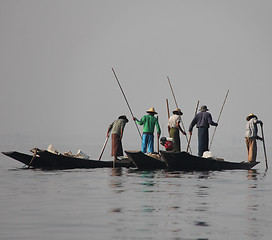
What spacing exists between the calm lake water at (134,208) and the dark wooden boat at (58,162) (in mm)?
4883

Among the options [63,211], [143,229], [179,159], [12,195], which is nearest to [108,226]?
[143,229]

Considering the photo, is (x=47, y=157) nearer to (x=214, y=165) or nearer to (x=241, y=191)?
(x=214, y=165)

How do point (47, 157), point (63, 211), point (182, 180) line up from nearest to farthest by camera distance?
point (63, 211)
point (182, 180)
point (47, 157)

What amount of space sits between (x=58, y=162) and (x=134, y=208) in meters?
13.6

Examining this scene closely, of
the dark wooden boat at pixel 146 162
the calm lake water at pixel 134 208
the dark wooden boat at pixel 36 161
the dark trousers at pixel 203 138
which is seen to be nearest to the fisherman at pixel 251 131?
the dark trousers at pixel 203 138

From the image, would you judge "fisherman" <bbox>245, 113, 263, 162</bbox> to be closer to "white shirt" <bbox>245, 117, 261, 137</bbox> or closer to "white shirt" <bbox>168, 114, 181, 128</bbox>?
"white shirt" <bbox>245, 117, 261, 137</bbox>

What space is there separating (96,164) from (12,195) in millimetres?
11189

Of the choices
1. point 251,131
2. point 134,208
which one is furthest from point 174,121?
point 134,208

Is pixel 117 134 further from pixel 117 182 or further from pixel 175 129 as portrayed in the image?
pixel 117 182

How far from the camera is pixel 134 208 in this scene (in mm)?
13156

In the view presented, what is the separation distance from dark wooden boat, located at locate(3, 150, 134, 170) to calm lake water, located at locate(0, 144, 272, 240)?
16.0ft

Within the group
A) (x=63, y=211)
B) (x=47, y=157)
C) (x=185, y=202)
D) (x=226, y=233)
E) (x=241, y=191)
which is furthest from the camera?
(x=47, y=157)

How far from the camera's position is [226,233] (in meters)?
10.3

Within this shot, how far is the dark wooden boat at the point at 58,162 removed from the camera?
26094 mm
